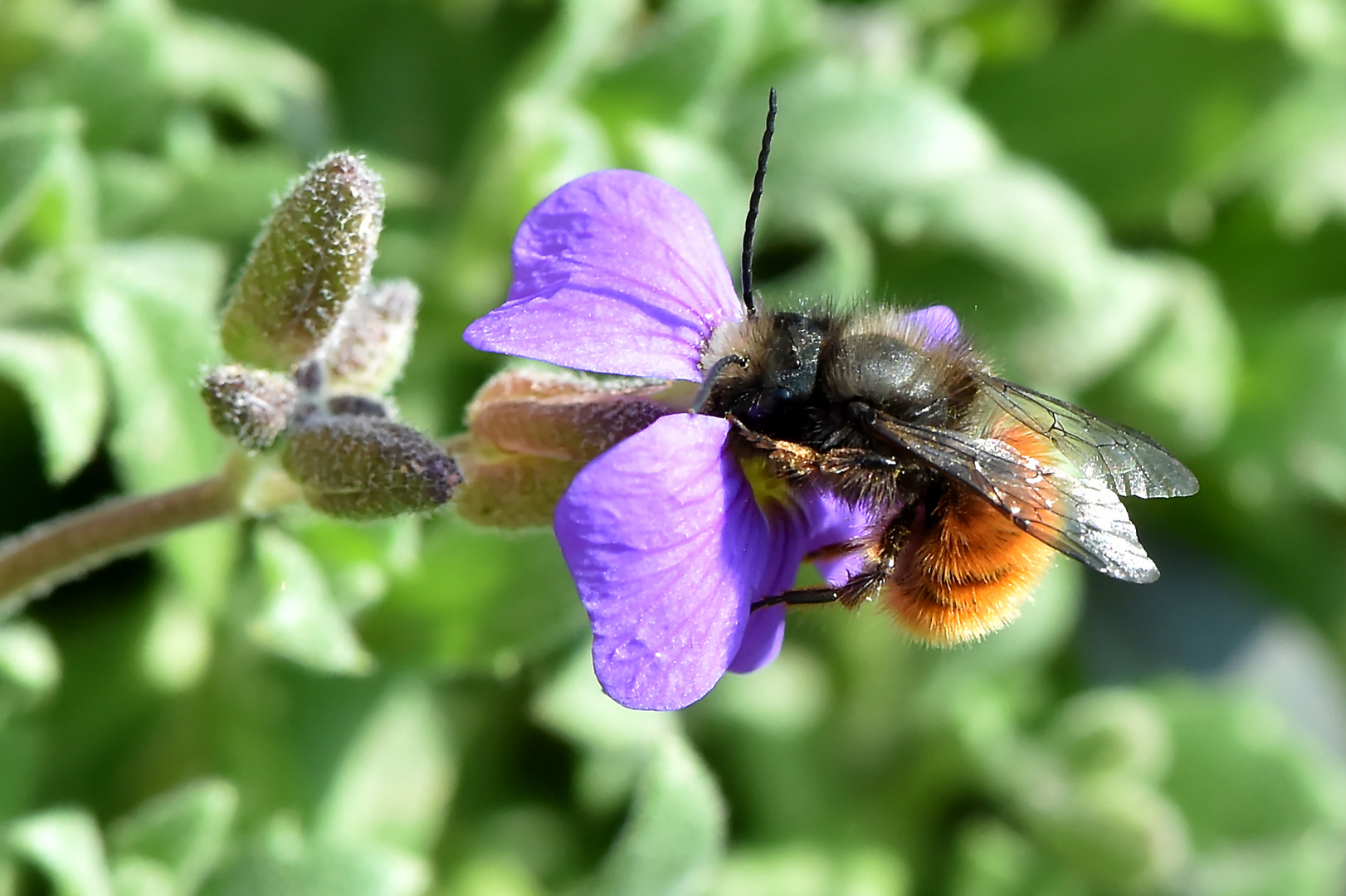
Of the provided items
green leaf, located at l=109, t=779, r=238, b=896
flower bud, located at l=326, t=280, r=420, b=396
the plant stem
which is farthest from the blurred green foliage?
flower bud, located at l=326, t=280, r=420, b=396

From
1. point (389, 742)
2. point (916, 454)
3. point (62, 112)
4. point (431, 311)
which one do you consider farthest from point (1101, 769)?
point (62, 112)

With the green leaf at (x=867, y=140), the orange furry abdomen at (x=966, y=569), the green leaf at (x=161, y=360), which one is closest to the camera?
the orange furry abdomen at (x=966, y=569)

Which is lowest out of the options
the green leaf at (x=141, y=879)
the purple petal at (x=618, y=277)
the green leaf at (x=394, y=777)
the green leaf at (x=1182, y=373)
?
the green leaf at (x=394, y=777)

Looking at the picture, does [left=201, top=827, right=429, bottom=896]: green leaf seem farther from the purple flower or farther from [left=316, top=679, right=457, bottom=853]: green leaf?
the purple flower

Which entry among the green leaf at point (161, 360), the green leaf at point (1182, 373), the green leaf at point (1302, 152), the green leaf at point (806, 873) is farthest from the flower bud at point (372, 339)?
the green leaf at point (1302, 152)

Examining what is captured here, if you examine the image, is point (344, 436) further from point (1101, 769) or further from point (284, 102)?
point (1101, 769)

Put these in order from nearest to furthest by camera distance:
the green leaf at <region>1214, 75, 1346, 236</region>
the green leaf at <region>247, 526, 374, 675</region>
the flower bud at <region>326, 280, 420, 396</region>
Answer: the flower bud at <region>326, 280, 420, 396</region> → the green leaf at <region>247, 526, 374, 675</region> → the green leaf at <region>1214, 75, 1346, 236</region>

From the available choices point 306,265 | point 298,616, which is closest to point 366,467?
point 306,265

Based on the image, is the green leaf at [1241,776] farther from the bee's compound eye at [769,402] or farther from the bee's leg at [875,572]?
the bee's compound eye at [769,402]
